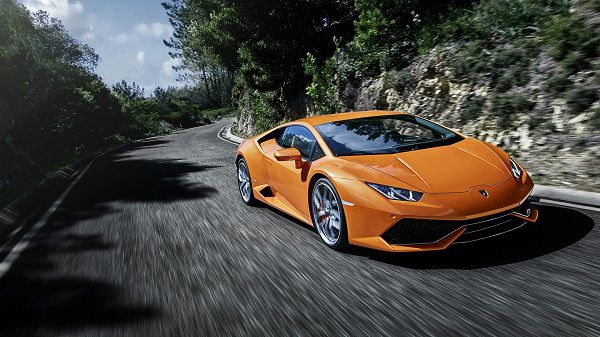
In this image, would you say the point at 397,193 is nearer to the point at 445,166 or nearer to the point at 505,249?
the point at 445,166

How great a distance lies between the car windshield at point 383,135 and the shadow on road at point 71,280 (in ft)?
7.92

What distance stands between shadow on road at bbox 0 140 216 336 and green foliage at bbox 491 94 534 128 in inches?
198

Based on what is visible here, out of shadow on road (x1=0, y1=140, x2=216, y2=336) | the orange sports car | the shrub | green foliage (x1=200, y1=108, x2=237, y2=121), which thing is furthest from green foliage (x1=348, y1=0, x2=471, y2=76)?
green foliage (x1=200, y1=108, x2=237, y2=121)

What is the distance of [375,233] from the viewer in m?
4.12

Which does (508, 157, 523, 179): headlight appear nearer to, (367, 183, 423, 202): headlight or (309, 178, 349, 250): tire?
(367, 183, 423, 202): headlight

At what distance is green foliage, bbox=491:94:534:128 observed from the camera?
27.1 feet

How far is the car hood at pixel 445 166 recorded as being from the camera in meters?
4.12

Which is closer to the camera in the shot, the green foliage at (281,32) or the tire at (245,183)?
the tire at (245,183)

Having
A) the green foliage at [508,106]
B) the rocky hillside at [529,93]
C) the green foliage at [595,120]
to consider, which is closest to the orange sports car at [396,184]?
the rocky hillside at [529,93]

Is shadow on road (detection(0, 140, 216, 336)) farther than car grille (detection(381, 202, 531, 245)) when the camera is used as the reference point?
No

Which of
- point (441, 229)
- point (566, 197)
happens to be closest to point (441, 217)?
point (441, 229)

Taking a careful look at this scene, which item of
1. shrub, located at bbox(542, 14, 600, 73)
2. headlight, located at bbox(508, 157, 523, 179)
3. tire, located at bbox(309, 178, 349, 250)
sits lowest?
tire, located at bbox(309, 178, 349, 250)

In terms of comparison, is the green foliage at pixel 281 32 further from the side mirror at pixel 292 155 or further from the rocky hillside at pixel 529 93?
the side mirror at pixel 292 155

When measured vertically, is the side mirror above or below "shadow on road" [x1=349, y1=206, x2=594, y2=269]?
above
